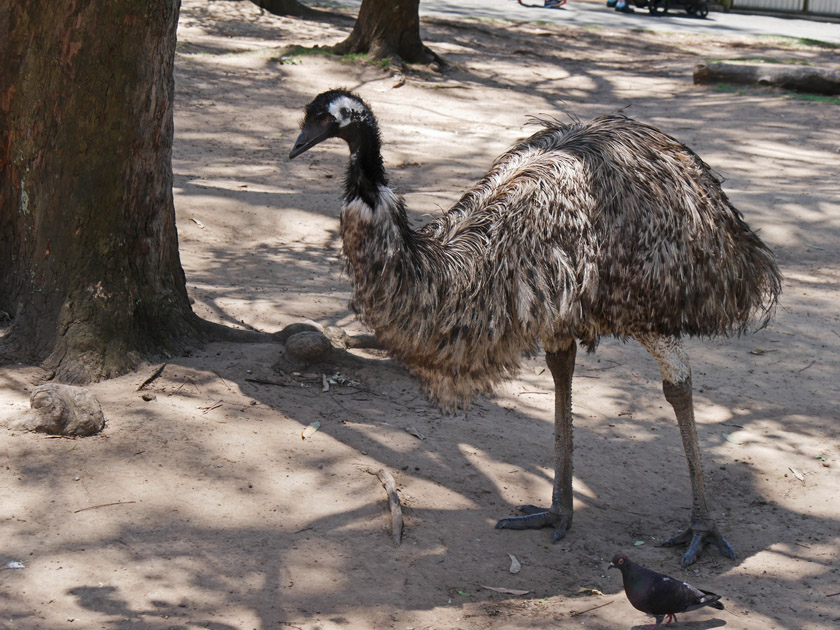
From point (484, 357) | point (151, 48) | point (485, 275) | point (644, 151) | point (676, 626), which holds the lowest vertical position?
point (676, 626)

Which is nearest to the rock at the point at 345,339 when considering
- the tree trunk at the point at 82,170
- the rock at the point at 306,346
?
the rock at the point at 306,346

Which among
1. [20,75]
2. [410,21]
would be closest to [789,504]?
[20,75]

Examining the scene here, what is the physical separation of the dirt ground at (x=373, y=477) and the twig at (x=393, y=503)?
0.05m

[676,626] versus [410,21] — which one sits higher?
[410,21]

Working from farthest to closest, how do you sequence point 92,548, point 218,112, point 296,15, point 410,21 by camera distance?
point 296,15, point 410,21, point 218,112, point 92,548

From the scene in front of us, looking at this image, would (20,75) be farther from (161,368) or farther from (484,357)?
(484,357)

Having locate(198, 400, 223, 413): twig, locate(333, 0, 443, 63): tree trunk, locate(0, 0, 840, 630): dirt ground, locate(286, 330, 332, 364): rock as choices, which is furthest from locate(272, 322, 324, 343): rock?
locate(333, 0, 443, 63): tree trunk

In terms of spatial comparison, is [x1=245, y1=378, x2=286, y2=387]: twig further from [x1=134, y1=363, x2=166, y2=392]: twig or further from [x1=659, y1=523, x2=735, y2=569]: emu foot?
[x1=659, y1=523, x2=735, y2=569]: emu foot

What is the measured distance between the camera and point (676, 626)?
381 centimetres

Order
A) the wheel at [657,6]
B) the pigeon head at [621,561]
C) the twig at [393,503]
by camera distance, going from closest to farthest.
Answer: the pigeon head at [621,561] → the twig at [393,503] → the wheel at [657,6]

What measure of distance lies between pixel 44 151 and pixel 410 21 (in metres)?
11.2

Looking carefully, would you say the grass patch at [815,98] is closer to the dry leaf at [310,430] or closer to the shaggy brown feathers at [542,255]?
the shaggy brown feathers at [542,255]

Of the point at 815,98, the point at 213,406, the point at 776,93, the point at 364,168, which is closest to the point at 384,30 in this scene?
the point at 776,93

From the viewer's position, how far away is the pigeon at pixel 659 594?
146 inches
